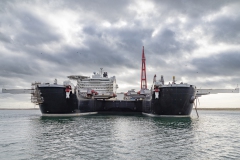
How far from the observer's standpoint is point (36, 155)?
12.6m

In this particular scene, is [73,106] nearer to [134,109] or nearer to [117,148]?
[134,109]

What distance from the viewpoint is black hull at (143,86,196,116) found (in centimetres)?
3762

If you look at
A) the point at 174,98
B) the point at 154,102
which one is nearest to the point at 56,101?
the point at 154,102

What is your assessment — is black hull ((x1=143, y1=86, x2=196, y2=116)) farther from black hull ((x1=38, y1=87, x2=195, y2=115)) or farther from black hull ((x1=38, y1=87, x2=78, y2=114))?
black hull ((x1=38, y1=87, x2=78, y2=114))

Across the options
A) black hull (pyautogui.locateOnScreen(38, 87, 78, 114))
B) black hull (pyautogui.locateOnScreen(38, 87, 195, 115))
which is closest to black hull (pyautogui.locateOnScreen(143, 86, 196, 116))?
black hull (pyautogui.locateOnScreen(38, 87, 195, 115))

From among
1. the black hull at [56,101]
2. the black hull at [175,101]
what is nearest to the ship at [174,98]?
the black hull at [175,101]

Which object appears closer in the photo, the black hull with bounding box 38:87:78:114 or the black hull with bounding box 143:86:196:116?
the black hull with bounding box 143:86:196:116

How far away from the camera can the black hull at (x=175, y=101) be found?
37.6 metres

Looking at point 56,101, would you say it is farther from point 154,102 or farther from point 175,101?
point 175,101

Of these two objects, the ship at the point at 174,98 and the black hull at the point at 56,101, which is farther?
the black hull at the point at 56,101

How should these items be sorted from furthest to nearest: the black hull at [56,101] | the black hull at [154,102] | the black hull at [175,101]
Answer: the black hull at [56,101], the black hull at [154,102], the black hull at [175,101]

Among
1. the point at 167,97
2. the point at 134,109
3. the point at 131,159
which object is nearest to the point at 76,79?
the point at 134,109

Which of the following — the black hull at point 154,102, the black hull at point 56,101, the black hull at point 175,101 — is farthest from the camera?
the black hull at point 56,101

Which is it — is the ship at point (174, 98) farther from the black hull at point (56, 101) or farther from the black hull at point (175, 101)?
the black hull at point (56, 101)
